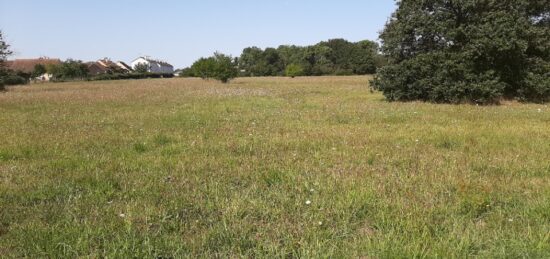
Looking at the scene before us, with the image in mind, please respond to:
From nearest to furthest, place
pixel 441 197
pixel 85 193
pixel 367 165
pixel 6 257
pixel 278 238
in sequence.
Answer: pixel 6 257 → pixel 278 238 → pixel 441 197 → pixel 85 193 → pixel 367 165

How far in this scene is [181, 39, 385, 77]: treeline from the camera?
4203 inches

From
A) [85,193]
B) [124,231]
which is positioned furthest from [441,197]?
[85,193]

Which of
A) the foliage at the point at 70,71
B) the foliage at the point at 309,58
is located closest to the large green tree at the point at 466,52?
the foliage at the point at 70,71

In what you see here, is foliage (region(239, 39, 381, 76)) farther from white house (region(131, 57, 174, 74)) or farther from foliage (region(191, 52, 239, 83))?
foliage (region(191, 52, 239, 83))

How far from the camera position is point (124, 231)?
450cm

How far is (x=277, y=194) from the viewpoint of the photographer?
576 centimetres

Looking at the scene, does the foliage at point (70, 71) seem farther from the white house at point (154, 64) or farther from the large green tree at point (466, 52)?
the large green tree at point (466, 52)

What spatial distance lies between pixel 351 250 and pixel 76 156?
5.95 meters

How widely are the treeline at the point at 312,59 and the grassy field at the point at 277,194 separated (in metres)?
91.4

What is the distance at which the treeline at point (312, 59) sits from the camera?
107 meters

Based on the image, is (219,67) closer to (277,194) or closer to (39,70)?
(277,194)

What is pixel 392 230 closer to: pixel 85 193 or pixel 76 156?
pixel 85 193

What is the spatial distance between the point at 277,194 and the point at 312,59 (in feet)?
450

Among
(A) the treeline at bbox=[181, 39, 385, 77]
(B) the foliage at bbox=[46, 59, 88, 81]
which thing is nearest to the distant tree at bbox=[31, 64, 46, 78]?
(B) the foliage at bbox=[46, 59, 88, 81]
